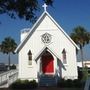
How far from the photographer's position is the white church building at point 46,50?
32312 mm

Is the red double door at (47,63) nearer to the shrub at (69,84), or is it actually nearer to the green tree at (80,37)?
the shrub at (69,84)

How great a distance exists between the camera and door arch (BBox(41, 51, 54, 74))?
33.2 m

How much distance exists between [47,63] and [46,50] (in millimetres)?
1634

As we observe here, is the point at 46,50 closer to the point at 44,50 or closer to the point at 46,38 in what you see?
the point at 44,50

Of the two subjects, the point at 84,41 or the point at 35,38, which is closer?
the point at 35,38

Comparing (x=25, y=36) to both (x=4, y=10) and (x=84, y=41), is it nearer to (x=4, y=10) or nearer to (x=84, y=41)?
(x=4, y=10)

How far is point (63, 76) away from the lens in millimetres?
32344

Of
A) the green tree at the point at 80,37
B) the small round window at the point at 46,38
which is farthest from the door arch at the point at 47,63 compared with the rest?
the green tree at the point at 80,37

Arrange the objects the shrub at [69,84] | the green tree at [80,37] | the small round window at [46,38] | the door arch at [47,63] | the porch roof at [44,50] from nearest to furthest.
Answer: the shrub at [69,84] → the porch roof at [44,50] → the small round window at [46,38] → the door arch at [47,63] → the green tree at [80,37]

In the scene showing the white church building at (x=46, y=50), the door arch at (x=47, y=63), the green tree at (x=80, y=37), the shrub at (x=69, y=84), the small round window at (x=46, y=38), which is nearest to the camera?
the shrub at (x=69, y=84)

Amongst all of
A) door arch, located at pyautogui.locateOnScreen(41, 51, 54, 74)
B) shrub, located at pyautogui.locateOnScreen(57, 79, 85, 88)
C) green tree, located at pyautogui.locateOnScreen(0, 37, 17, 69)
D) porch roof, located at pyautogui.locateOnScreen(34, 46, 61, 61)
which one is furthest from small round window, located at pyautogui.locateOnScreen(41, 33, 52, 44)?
green tree, located at pyautogui.locateOnScreen(0, 37, 17, 69)

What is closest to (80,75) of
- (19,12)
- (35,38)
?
(35,38)

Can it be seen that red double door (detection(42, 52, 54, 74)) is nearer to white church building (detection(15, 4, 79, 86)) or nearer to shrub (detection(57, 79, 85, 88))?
white church building (detection(15, 4, 79, 86))

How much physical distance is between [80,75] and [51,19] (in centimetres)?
846
